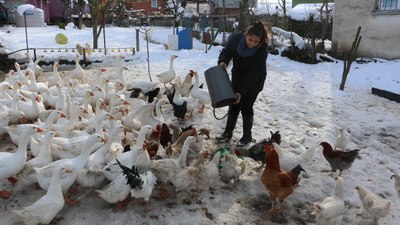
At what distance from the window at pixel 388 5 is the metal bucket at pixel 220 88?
987 centimetres

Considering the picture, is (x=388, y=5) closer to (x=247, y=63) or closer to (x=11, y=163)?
(x=247, y=63)

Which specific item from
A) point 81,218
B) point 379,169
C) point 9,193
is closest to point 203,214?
point 81,218

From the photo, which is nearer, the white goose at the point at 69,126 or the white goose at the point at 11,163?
the white goose at the point at 11,163

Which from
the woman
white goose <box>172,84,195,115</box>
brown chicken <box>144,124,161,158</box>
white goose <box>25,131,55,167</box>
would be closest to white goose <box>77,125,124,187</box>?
brown chicken <box>144,124,161,158</box>

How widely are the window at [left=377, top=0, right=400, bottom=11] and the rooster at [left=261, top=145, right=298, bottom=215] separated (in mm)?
10761

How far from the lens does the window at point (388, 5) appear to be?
1193cm

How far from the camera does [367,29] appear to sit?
42.2 ft

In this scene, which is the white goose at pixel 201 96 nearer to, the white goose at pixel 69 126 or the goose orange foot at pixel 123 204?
the white goose at pixel 69 126

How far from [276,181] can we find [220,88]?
165 centimetres

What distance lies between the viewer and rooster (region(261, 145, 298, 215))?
12.0ft

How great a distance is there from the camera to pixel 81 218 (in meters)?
3.53

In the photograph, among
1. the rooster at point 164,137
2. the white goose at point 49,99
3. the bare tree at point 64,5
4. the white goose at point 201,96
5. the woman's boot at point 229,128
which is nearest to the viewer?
the rooster at point 164,137

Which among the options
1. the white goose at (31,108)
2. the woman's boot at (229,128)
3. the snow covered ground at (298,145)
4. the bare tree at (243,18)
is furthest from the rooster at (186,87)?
the bare tree at (243,18)

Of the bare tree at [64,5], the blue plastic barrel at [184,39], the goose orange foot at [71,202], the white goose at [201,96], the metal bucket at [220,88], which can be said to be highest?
the bare tree at [64,5]
